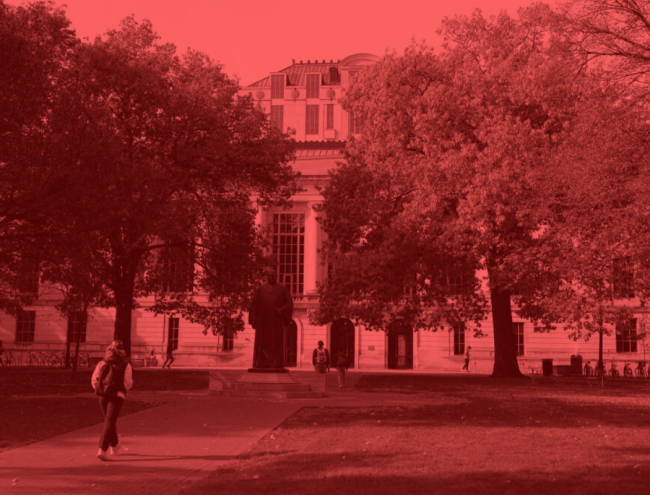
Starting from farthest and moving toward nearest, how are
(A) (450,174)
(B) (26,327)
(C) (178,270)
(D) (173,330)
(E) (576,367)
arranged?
(B) (26,327)
(D) (173,330)
(E) (576,367)
(C) (178,270)
(A) (450,174)

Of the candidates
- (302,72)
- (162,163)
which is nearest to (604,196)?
(162,163)

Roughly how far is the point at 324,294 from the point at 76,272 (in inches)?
552

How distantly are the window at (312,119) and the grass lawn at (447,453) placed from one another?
5019 centimetres

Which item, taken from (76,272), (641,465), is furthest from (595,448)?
(76,272)

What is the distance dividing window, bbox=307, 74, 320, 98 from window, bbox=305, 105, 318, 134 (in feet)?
3.41

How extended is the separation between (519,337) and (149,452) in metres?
45.8

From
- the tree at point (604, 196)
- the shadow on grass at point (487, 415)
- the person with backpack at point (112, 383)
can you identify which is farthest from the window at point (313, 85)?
the person with backpack at point (112, 383)

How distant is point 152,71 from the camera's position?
30.3m

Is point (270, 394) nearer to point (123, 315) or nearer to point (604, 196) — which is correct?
point (604, 196)

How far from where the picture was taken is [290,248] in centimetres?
5650

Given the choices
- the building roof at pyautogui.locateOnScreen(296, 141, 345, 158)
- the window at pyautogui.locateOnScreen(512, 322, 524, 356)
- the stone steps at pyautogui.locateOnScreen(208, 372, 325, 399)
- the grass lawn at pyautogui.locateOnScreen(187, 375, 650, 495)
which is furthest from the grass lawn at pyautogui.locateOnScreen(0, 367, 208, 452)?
the building roof at pyautogui.locateOnScreen(296, 141, 345, 158)

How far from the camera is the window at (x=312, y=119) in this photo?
67.5m

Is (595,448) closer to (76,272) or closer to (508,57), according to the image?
(76,272)

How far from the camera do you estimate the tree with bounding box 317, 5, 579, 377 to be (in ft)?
97.6
